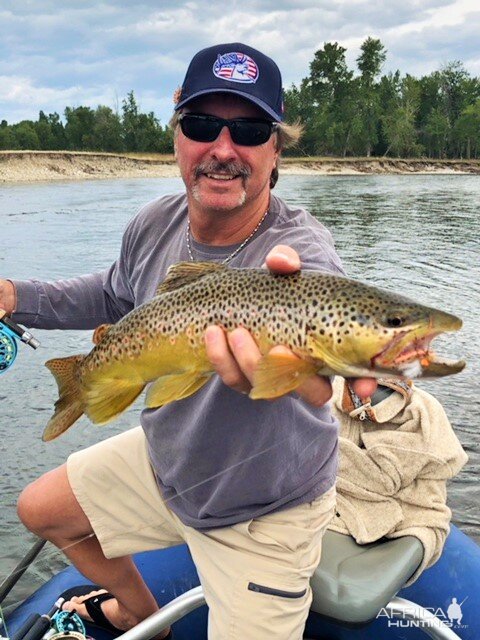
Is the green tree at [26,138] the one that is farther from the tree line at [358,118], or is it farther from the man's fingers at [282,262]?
the man's fingers at [282,262]

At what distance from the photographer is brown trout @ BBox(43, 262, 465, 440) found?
6.93 feet

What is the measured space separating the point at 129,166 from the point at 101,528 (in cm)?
8126

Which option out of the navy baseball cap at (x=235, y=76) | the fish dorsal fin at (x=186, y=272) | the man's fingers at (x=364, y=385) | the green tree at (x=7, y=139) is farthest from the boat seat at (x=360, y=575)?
the green tree at (x=7, y=139)

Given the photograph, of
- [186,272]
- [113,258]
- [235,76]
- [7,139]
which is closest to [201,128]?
[235,76]

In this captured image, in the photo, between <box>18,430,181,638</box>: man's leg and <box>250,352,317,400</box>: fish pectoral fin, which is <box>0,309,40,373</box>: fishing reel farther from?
<box>250,352,317,400</box>: fish pectoral fin

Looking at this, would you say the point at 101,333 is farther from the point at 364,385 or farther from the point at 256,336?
the point at 364,385

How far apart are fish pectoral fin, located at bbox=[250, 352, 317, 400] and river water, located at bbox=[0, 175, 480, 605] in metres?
3.67

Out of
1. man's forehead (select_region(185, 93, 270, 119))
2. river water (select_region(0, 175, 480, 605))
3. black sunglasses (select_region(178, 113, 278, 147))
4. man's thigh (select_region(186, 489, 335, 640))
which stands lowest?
river water (select_region(0, 175, 480, 605))

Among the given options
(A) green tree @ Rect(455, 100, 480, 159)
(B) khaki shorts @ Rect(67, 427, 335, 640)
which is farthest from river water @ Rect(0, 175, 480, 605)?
(A) green tree @ Rect(455, 100, 480, 159)

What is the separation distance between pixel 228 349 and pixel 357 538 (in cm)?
142

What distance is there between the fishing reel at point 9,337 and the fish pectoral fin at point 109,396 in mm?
1002

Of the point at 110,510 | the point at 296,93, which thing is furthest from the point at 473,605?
the point at 296,93

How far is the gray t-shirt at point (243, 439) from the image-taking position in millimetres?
2619

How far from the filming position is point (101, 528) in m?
3.27
